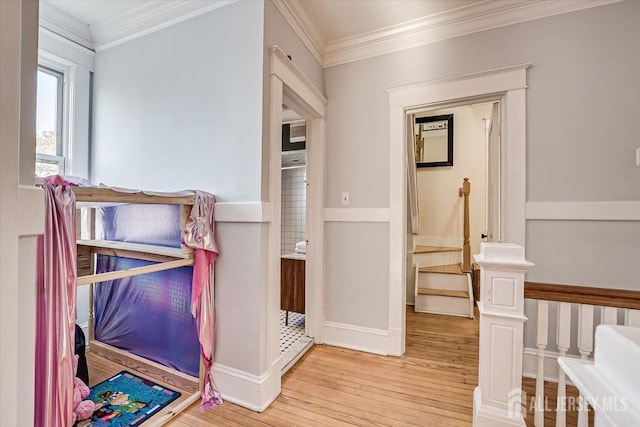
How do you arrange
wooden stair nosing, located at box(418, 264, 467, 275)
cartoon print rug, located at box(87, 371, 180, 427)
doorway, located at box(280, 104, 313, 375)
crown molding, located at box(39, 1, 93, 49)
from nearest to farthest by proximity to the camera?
cartoon print rug, located at box(87, 371, 180, 427) → crown molding, located at box(39, 1, 93, 49) → doorway, located at box(280, 104, 313, 375) → wooden stair nosing, located at box(418, 264, 467, 275)

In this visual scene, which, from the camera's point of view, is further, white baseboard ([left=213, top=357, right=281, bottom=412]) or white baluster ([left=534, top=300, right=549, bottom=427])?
white baseboard ([left=213, top=357, right=281, bottom=412])

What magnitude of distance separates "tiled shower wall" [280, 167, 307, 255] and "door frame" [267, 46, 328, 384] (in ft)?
3.77

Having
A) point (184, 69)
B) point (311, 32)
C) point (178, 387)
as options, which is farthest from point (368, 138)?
point (178, 387)

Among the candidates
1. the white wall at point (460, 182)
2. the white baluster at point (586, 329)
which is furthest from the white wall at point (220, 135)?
the white wall at point (460, 182)

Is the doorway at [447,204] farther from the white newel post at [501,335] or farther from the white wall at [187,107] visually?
the white wall at [187,107]

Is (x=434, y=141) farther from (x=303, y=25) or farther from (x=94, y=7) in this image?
(x=94, y=7)

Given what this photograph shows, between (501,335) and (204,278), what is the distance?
60.4 inches

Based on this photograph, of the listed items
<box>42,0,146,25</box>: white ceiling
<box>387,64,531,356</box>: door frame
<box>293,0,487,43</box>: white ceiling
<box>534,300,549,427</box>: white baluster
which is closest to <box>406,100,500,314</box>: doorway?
<box>387,64,531,356</box>: door frame

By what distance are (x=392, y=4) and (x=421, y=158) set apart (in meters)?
2.29

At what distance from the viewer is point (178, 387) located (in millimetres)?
1747

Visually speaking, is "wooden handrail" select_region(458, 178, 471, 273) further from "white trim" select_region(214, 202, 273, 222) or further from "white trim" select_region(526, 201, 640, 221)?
"white trim" select_region(214, 202, 273, 222)

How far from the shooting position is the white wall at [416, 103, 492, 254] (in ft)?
12.0

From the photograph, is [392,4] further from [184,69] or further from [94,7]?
[94,7]

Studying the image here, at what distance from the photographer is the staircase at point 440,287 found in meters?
3.05
